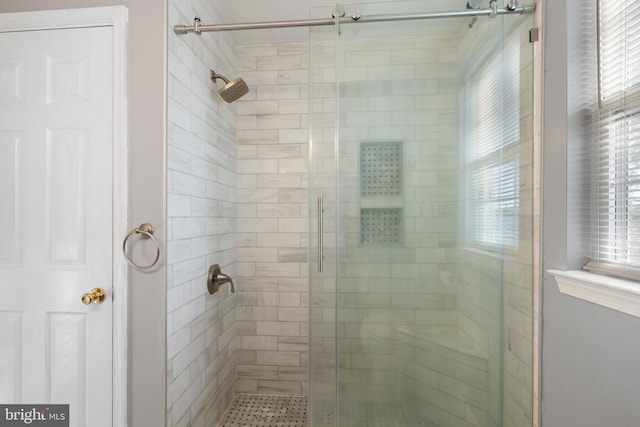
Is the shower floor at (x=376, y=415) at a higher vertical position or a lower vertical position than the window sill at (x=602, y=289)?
lower

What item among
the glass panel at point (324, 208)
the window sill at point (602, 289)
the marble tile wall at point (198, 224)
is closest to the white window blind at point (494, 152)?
the window sill at point (602, 289)

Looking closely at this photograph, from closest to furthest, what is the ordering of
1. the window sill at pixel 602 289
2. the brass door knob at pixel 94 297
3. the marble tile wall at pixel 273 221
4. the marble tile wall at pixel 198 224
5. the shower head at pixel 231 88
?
the window sill at pixel 602 289 → the brass door knob at pixel 94 297 → the marble tile wall at pixel 198 224 → the shower head at pixel 231 88 → the marble tile wall at pixel 273 221

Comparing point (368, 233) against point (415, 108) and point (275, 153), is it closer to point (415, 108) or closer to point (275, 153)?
point (415, 108)

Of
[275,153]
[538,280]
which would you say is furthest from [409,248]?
[275,153]

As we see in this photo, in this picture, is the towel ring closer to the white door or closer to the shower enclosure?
the white door

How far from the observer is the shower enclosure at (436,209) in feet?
4.02

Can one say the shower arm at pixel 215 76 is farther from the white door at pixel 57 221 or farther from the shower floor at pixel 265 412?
the shower floor at pixel 265 412

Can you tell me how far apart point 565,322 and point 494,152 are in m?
0.68

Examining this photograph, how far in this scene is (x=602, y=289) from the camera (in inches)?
34.1

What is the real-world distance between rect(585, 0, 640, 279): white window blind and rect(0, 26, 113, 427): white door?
1.82 metres

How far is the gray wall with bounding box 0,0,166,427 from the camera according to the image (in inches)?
49.7

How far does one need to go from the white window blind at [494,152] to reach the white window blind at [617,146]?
0.85 ft

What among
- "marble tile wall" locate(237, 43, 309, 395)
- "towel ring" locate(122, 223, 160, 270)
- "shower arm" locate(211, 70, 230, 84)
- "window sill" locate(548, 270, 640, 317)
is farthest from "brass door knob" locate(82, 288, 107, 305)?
"window sill" locate(548, 270, 640, 317)

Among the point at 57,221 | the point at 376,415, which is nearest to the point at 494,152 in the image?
the point at 376,415
